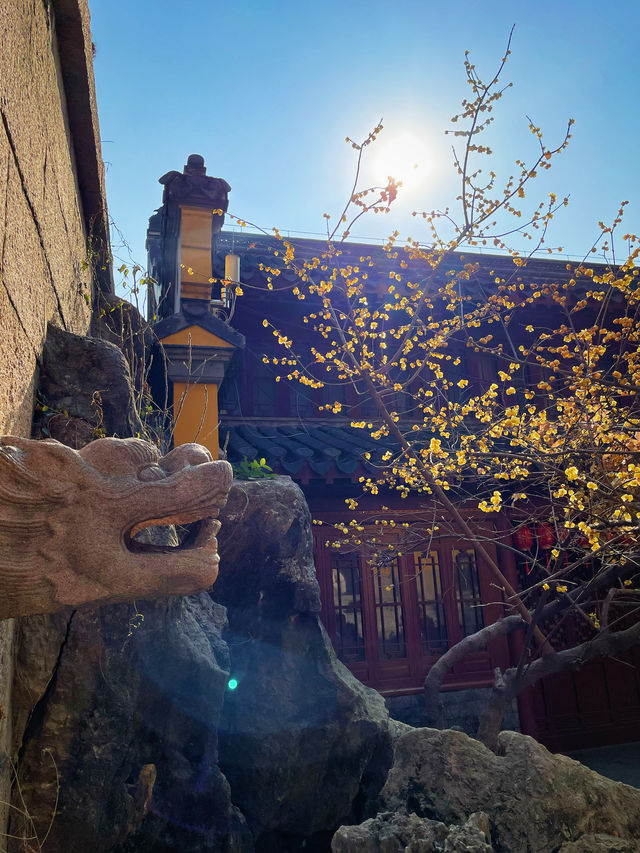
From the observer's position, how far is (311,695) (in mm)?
4859

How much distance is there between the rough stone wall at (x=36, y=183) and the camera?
6.76 ft

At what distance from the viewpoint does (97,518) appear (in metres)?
1.78

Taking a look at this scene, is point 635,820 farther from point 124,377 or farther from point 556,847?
point 124,377

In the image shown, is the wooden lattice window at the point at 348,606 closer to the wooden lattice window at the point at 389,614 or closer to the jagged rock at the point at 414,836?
the wooden lattice window at the point at 389,614

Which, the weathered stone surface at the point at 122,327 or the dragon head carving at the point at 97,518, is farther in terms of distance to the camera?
the weathered stone surface at the point at 122,327

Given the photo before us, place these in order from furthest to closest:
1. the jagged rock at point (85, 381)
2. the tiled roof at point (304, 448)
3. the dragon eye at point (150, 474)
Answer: the tiled roof at point (304, 448) < the jagged rock at point (85, 381) < the dragon eye at point (150, 474)

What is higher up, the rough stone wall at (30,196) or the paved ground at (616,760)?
the rough stone wall at (30,196)

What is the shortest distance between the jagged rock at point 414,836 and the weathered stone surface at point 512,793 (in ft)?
0.71

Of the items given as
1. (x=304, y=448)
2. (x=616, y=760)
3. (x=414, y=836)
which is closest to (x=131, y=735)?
(x=414, y=836)

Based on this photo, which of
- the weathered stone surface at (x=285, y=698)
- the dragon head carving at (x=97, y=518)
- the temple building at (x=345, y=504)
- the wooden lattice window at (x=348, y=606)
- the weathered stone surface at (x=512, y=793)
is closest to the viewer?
the dragon head carving at (x=97, y=518)

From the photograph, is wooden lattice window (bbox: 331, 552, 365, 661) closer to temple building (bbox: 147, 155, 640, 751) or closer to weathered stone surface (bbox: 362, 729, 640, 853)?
temple building (bbox: 147, 155, 640, 751)

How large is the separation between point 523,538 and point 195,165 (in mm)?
6503

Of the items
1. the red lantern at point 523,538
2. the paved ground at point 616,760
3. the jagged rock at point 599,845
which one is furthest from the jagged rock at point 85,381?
the paved ground at point 616,760

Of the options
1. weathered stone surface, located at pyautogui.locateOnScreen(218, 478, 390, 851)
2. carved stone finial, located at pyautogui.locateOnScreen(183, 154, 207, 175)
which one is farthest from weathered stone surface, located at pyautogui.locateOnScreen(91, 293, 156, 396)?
carved stone finial, located at pyautogui.locateOnScreen(183, 154, 207, 175)
